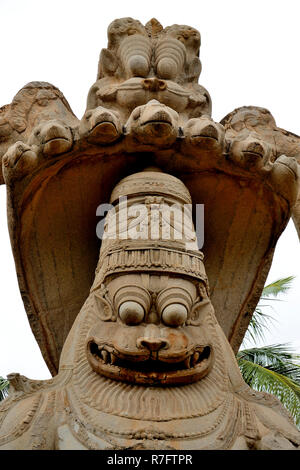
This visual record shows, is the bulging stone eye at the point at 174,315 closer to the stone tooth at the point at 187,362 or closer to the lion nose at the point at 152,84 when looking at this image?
the stone tooth at the point at 187,362

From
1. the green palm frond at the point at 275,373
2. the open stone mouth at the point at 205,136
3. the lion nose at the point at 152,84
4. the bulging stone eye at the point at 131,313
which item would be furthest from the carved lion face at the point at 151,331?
the green palm frond at the point at 275,373

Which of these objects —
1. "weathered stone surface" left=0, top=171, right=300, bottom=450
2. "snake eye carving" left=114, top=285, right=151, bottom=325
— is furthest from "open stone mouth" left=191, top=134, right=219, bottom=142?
"snake eye carving" left=114, top=285, right=151, bottom=325

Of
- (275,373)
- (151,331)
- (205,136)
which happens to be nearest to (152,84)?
(205,136)

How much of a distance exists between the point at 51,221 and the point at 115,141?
0.83 meters

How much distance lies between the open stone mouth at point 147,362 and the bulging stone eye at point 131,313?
183mm

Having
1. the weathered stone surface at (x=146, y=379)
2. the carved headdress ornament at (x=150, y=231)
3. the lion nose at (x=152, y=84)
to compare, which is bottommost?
Result: the weathered stone surface at (x=146, y=379)

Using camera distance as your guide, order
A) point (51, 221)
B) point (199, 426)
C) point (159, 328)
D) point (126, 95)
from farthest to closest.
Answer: point (126, 95) < point (51, 221) < point (159, 328) < point (199, 426)

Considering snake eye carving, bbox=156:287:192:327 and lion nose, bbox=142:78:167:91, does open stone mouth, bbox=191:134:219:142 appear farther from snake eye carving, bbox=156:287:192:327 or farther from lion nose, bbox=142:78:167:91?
snake eye carving, bbox=156:287:192:327

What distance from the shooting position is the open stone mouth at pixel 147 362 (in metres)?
2.68

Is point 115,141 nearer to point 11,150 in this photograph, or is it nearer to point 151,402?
point 11,150

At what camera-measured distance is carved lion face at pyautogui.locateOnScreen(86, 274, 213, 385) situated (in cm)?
267

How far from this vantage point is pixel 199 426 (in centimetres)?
250

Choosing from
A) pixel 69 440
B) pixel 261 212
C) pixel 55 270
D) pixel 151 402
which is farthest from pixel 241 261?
pixel 69 440
